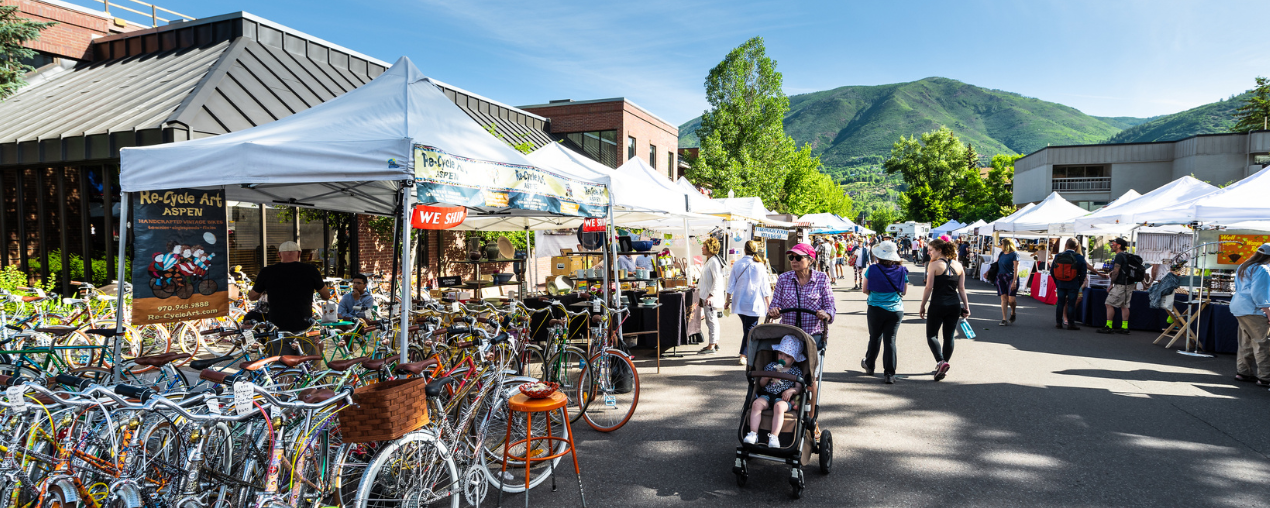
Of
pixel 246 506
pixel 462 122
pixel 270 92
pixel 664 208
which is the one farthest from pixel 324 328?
Answer: pixel 270 92

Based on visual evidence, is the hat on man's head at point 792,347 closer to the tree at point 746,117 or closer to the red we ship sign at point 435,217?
the red we ship sign at point 435,217

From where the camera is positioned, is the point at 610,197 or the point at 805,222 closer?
the point at 610,197

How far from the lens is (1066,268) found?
1177 centimetres

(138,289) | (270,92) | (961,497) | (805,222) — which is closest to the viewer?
(961,497)

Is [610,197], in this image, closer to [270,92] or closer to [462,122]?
[462,122]

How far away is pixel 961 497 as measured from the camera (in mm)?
4398

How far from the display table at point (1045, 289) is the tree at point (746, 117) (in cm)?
1666

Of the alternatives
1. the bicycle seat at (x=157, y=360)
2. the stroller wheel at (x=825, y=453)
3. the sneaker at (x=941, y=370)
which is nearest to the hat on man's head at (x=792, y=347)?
the stroller wheel at (x=825, y=453)

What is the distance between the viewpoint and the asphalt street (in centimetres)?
447

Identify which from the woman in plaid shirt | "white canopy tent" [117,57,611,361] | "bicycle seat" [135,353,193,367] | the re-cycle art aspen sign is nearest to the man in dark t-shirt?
the re-cycle art aspen sign

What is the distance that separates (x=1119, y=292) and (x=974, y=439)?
853 cm

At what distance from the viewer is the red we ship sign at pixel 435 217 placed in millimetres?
4715

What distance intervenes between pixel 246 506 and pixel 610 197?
4.74 m

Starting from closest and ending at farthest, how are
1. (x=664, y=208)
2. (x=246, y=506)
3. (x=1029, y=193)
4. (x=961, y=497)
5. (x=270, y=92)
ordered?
(x=246, y=506) → (x=961, y=497) → (x=664, y=208) → (x=270, y=92) → (x=1029, y=193)
